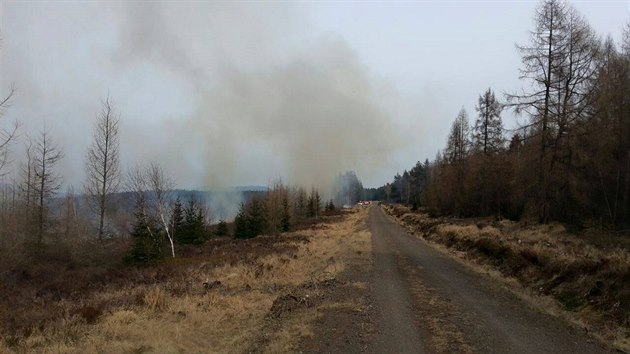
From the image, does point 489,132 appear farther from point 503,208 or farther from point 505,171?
point 503,208

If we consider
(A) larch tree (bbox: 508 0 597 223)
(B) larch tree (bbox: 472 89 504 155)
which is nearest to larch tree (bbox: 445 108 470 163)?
(B) larch tree (bbox: 472 89 504 155)

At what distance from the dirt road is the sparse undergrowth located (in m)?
0.87

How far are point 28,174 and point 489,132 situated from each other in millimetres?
46705

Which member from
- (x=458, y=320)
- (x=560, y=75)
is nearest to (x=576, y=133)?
(x=560, y=75)

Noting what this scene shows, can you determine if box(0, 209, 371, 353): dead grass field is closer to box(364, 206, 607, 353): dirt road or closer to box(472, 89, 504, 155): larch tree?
box(364, 206, 607, 353): dirt road

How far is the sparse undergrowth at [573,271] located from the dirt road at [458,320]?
2.86 feet

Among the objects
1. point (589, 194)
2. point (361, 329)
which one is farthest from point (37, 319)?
point (589, 194)

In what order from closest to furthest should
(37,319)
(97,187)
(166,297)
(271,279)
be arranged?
(37,319) → (166,297) → (271,279) → (97,187)

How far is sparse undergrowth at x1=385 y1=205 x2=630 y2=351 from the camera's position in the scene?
355 inches

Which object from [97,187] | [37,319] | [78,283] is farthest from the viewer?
[97,187]

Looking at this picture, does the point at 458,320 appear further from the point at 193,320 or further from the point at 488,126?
the point at 488,126

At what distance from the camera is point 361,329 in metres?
8.28

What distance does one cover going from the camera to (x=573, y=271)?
477 inches

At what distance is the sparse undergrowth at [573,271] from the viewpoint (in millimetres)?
9023
